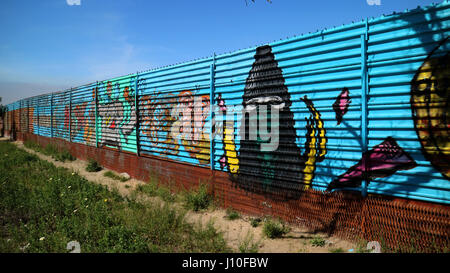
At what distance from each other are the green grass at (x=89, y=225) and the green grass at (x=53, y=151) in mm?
5691

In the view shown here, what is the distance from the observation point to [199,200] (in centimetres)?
529

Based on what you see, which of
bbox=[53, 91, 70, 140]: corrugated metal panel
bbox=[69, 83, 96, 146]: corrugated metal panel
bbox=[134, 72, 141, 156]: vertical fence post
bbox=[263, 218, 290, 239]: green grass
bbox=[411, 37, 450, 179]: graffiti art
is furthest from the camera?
bbox=[53, 91, 70, 140]: corrugated metal panel

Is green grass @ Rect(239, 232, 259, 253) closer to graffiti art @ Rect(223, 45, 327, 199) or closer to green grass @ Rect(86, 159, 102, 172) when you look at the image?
graffiti art @ Rect(223, 45, 327, 199)

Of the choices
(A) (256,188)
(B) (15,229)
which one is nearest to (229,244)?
(A) (256,188)

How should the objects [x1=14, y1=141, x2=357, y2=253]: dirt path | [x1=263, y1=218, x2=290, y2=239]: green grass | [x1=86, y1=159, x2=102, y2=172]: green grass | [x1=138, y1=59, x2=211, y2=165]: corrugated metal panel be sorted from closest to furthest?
[x1=14, y1=141, x2=357, y2=253]: dirt path < [x1=263, y1=218, x2=290, y2=239]: green grass < [x1=138, y1=59, x2=211, y2=165]: corrugated metal panel < [x1=86, y1=159, x2=102, y2=172]: green grass

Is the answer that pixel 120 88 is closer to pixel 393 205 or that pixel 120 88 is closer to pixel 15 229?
pixel 15 229

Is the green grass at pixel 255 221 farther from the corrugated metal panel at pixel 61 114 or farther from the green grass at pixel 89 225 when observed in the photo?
the corrugated metal panel at pixel 61 114

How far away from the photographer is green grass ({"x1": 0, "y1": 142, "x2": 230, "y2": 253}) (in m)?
3.42

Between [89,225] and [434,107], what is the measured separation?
458 centimetres

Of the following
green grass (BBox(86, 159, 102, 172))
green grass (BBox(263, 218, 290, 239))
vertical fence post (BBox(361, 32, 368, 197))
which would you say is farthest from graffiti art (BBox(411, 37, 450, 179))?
green grass (BBox(86, 159, 102, 172))

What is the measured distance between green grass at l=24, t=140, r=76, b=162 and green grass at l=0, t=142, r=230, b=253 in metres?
5.69

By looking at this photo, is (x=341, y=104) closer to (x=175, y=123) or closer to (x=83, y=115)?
(x=175, y=123)

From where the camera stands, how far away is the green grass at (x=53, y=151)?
1139 cm

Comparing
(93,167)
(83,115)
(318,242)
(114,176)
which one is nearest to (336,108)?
(318,242)
